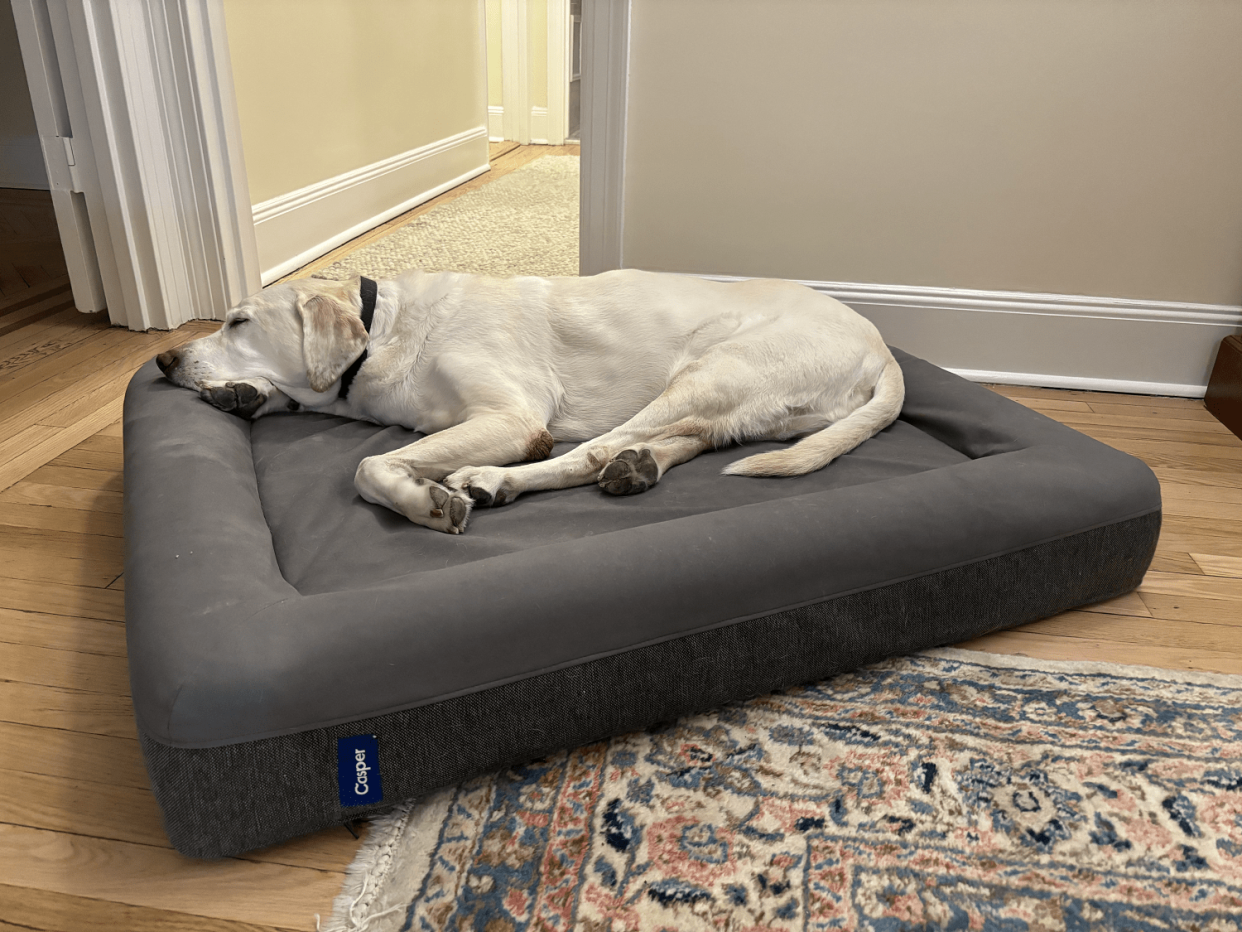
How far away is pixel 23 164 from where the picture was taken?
5.41 meters

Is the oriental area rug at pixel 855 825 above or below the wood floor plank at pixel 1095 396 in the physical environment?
above

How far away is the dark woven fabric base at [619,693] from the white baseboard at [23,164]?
5551 millimetres

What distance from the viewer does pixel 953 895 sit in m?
1.17

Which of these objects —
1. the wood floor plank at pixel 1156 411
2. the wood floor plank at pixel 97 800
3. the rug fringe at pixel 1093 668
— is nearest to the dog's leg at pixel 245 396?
the wood floor plank at pixel 97 800

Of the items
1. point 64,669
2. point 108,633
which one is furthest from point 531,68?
point 64,669

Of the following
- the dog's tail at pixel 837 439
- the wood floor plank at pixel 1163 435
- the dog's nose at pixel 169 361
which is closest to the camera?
the dog's tail at pixel 837 439

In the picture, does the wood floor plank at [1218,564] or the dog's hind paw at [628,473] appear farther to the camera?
the wood floor plank at [1218,564]

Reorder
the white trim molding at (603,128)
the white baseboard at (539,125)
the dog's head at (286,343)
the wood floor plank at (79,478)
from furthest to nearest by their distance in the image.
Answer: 1. the white baseboard at (539,125)
2. the white trim molding at (603,128)
3. the wood floor plank at (79,478)
4. the dog's head at (286,343)

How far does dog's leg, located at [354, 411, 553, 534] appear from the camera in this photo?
1646 mm

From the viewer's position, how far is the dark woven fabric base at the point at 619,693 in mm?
1170

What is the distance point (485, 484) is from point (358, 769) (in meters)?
0.67

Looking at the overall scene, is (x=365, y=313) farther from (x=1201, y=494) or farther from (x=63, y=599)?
(x=1201, y=494)

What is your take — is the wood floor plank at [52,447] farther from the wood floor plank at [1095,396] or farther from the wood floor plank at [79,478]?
the wood floor plank at [1095,396]

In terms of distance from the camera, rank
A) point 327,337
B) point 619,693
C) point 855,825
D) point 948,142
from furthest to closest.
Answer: point 948,142 → point 327,337 → point 619,693 → point 855,825
